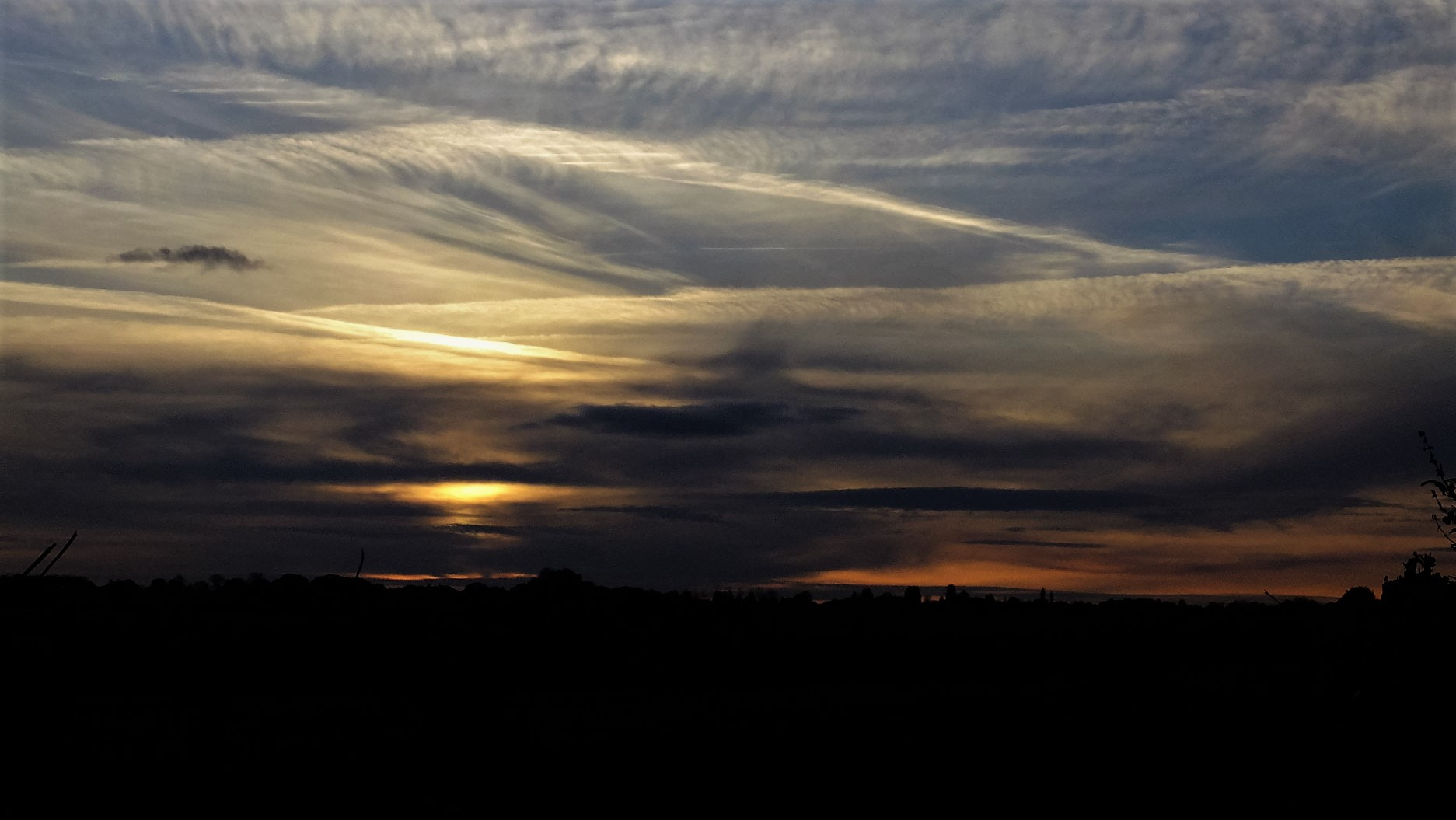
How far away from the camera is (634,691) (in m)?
23.1

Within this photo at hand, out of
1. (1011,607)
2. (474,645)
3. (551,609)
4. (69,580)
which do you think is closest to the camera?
(474,645)

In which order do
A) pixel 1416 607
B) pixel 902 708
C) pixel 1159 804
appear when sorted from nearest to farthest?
1. pixel 1159 804
2. pixel 1416 607
3. pixel 902 708

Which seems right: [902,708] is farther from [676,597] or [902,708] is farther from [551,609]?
[676,597]

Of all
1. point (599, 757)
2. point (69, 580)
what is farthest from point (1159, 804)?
point (69, 580)

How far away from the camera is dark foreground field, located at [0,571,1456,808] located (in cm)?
1552

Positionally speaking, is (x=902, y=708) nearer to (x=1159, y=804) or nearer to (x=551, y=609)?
(x=1159, y=804)

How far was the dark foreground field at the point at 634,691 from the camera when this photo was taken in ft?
50.9

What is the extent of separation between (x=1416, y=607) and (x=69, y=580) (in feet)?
99.2

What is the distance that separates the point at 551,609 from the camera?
31188mm

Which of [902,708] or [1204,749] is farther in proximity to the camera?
[902,708]

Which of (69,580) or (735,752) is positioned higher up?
(69,580)

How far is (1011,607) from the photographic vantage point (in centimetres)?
4606

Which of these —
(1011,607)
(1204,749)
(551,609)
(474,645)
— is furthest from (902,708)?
(1011,607)

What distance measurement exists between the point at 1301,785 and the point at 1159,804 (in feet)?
6.64
